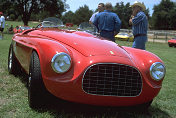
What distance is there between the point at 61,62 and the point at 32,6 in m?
30.7

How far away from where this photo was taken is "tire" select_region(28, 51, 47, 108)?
8.33 ft

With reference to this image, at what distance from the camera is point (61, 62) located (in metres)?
2.48

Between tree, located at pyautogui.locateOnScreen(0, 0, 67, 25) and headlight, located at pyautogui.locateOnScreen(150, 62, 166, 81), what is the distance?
30.3 m

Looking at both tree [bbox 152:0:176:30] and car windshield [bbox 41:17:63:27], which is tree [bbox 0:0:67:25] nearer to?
car windshield [bbox 41:17:63:27]

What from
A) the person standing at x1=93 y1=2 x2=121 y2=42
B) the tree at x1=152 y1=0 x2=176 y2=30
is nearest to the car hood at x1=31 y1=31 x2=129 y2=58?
the person standing at x1=93 y1=2 x2=121 y2=42

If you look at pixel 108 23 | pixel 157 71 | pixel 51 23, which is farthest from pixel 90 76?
pixel 108 23

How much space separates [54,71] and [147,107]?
141 cm

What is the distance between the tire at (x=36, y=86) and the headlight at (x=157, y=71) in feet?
4.43

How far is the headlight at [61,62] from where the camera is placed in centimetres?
245

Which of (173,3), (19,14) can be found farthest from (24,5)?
(173,3)

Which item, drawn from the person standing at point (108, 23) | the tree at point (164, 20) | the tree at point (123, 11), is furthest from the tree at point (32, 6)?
the tree at point (123, 11)

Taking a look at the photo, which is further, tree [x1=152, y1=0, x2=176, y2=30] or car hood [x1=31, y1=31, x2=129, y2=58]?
tree [x1=152, y1=0, x2=176, y2=30]

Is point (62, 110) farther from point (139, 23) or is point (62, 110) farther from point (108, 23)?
point (108, 23)

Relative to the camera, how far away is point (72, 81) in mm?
2385
